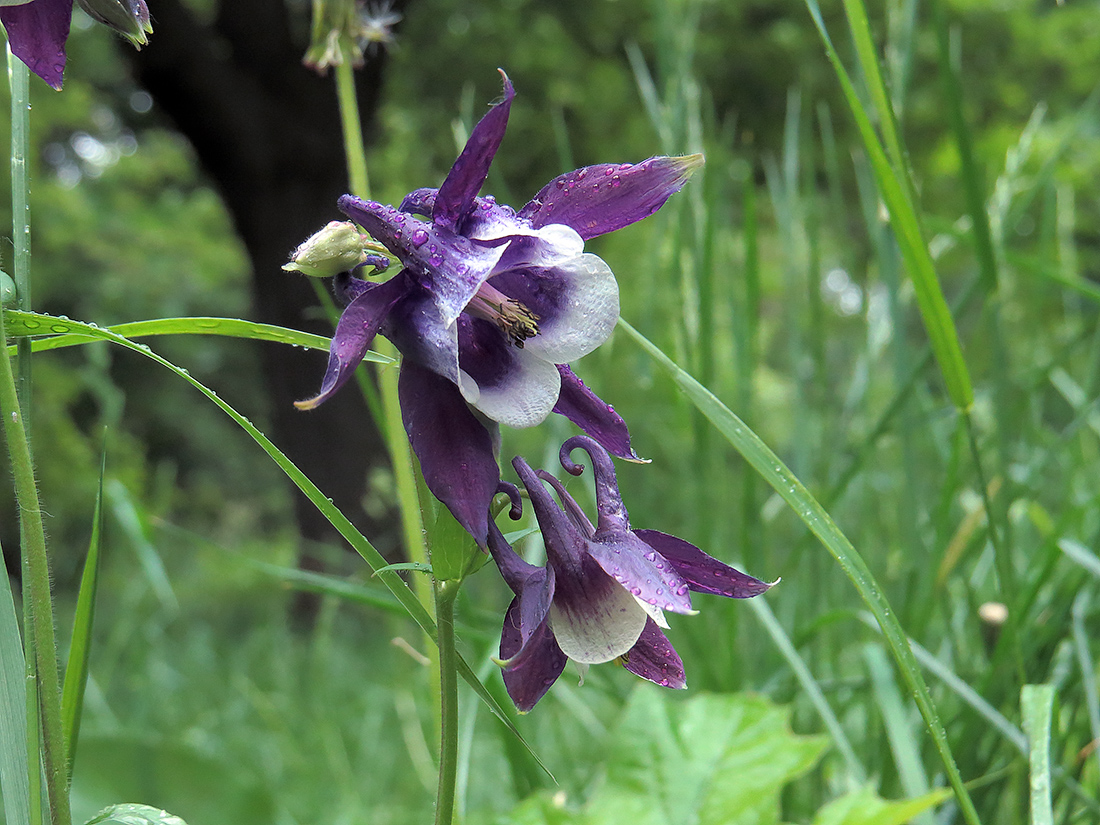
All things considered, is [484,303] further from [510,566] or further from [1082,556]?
[1082,556]

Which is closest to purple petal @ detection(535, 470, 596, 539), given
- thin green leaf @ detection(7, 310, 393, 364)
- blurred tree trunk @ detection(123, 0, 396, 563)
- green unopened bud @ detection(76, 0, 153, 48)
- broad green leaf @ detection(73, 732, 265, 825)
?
thin green leaf @ detection(7, 310, 393, 364)

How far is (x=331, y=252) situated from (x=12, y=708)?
29cm

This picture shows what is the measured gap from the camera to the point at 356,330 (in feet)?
1.40

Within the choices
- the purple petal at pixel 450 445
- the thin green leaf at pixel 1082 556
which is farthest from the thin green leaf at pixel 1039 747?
the purple petal at pixel 450 445

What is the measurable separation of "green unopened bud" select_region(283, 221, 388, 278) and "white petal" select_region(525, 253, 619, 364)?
0.32ft

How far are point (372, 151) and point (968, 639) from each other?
19.9 feet

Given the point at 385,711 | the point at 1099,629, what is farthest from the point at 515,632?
the point at 385,711

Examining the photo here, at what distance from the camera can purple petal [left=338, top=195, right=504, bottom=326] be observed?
17.6 inches

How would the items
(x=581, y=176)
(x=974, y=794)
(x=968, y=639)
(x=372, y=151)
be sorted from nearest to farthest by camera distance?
1. (x=581, y=176)
2. (x=974, y=794)
3. (x=968, y=639)
4. (x=372, y=151)

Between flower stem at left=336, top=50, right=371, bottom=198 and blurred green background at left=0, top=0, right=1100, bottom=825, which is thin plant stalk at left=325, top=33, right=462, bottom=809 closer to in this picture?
flower stem at left=336, top=50, right=371, bottom=198

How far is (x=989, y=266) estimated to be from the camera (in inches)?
31.1

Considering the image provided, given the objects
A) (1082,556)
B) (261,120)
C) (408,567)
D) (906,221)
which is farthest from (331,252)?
(261,120)

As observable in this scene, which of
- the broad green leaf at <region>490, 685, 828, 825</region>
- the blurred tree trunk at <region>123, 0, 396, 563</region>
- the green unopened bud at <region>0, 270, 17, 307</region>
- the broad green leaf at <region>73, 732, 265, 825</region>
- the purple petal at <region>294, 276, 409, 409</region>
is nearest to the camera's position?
the purple petal at <region>294, 276, 409, 409</region>

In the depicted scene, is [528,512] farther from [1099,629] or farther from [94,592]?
[1099,629]
